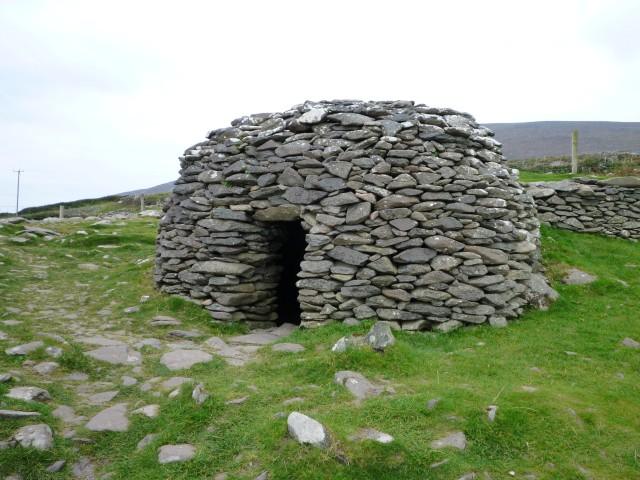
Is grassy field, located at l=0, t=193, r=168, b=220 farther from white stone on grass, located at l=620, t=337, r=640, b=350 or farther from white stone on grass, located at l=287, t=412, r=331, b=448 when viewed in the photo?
white stone on grass, located at l=287, t=412, r=331, b=448

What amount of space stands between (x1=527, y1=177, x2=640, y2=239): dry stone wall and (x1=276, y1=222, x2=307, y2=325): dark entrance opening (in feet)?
21.5

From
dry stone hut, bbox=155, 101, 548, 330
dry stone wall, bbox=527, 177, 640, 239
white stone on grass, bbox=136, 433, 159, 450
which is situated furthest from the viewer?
dry stone wall, bbox=527, 177, 640, 239

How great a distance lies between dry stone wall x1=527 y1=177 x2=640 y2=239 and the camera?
41.8 ft

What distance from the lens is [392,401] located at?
186 inches

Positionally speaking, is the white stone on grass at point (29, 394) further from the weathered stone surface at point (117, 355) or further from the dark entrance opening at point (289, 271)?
the dark entrance opening at point (289, 271)

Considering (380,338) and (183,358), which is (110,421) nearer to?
(183,358)

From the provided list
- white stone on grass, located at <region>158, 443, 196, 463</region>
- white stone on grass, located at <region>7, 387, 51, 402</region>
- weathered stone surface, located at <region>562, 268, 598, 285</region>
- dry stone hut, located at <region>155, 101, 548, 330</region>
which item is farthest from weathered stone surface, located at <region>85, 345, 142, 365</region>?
weathered stone surface, located at <region>562, 268, 598, 285</region>

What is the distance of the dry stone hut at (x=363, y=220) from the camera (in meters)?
7.80

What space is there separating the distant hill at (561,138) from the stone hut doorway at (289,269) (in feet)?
87.2

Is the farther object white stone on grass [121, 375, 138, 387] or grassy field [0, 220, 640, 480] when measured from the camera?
white stone on grass [121, 375, 138, 387]

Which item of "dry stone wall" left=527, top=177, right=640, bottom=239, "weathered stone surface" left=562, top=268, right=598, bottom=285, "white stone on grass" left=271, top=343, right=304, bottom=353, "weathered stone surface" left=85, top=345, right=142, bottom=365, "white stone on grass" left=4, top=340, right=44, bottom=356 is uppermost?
"dry stone wall" left=527, top=177, right=640, bottom=239

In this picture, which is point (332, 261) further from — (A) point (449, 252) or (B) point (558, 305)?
(B) point (558, 305)

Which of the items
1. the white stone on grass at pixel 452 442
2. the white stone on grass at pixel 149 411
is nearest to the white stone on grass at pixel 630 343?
the white stone on grass at pixel 452 442

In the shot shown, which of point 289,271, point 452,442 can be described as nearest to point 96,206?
point 289,271
